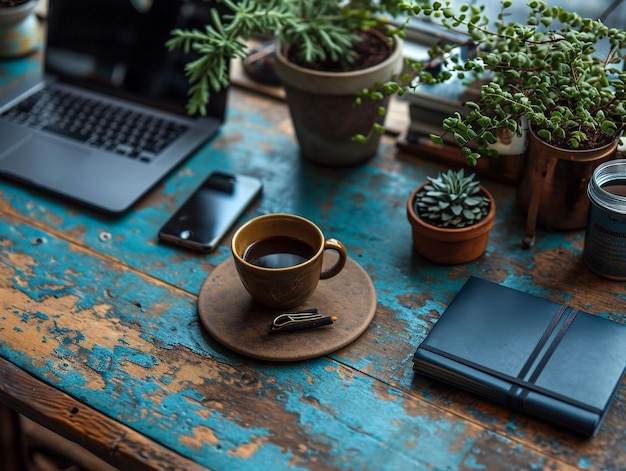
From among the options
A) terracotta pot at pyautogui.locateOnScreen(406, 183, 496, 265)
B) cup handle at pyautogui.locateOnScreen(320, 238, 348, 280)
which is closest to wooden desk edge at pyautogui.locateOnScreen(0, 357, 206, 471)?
cup handle at pyautogui.locateOnScreen(320, 238, 348, 280)

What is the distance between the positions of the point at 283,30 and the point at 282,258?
1.40 ft

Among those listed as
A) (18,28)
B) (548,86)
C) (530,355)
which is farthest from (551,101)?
(18,28)

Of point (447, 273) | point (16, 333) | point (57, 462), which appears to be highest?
point (447, 273)

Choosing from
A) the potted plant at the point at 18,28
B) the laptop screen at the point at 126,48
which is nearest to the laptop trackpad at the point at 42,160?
the laptop screen at the point at 126,48

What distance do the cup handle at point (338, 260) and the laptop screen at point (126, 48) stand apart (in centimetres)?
48

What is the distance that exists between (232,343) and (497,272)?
0.39m

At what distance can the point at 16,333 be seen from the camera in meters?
0.95

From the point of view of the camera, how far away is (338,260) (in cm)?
95

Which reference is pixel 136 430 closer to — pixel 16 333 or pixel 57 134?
pixel 16 333

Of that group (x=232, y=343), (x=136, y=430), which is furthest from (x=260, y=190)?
(x=136, y=430)

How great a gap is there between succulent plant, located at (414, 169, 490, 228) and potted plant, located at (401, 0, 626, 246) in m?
0.07

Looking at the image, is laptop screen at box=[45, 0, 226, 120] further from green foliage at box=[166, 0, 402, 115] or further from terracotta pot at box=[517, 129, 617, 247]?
terracotta pot at box=[517, 129, 617, 247]

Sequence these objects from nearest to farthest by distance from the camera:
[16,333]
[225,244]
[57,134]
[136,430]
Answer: [136,430], [16,333], [225,244], [57,134]

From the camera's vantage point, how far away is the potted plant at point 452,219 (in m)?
1.00
